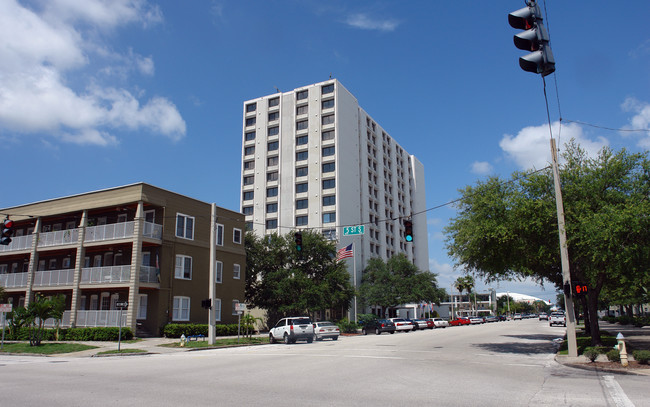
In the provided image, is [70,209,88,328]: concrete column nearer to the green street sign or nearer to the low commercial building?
the low commercial building

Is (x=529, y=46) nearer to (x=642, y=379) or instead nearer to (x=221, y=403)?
(x=221, y=403)

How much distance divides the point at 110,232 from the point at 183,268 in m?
5.77

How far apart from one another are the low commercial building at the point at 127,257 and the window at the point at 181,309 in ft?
0.24

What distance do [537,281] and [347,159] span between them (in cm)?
4700

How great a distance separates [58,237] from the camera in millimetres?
37719

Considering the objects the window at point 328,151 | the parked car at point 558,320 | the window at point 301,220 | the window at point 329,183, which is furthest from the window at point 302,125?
the parked car at point 558,320

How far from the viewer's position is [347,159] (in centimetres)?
7444

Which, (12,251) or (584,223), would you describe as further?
(12,251)

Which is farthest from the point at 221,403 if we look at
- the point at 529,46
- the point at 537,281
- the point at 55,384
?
the point at 537,281

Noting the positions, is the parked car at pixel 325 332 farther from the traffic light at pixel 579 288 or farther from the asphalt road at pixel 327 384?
the traffic light at pixel 579 288

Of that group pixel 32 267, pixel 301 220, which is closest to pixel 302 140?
pixel 301 220

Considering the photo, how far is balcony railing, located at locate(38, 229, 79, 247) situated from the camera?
36750 millimetres

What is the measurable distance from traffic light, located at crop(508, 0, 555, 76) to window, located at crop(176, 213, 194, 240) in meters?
Result: 32.2

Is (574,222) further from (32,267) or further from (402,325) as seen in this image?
(32,267)
